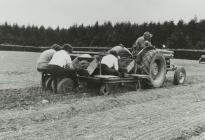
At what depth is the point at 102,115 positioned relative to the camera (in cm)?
783

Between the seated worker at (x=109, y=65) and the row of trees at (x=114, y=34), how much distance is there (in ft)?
145

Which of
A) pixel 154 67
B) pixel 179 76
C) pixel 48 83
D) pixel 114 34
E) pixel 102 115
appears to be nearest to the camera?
pixel 102 115

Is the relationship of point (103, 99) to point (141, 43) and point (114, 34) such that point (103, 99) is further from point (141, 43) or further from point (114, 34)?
point (114, 34)

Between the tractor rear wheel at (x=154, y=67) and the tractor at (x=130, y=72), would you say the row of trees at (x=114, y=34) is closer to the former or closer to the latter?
the tractor at (x=130, y=72)

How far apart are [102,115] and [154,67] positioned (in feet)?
18.0

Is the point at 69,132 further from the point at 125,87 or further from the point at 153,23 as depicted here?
the point at 153,23

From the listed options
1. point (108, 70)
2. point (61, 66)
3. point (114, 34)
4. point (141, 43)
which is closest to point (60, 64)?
point (61, 66)

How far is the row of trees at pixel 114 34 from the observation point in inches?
2173

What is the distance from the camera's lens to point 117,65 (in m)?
11.4

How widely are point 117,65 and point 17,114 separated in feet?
14.3

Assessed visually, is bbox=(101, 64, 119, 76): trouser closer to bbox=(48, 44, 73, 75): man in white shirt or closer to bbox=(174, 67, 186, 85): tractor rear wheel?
bbox=(48, 44, 73, 75): man in white shirt

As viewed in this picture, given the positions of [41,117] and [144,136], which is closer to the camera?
[144,136]

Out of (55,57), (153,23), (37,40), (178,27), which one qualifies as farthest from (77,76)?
(37,40)

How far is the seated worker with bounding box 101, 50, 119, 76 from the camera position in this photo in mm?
11234
